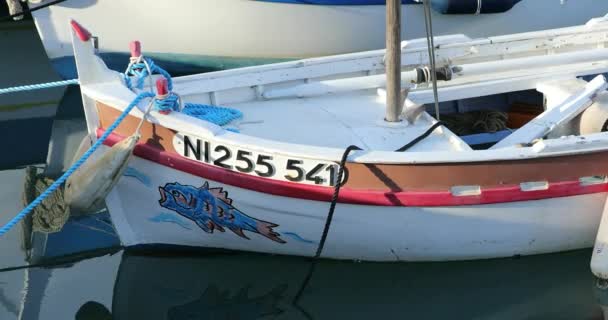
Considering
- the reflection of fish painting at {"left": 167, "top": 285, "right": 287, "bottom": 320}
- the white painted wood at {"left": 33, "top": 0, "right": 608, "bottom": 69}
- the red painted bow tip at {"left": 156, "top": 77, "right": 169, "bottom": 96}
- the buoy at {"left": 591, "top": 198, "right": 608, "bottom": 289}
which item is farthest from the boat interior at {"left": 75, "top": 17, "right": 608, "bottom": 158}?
the white painted wood at {"left": 33, "top": 0, "right": 608, "bottom": 69}

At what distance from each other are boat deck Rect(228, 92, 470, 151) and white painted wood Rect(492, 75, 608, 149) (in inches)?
15.1

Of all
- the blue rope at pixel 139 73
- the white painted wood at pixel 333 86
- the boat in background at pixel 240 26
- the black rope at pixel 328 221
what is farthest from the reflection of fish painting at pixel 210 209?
the boat in background at pixel 240 26

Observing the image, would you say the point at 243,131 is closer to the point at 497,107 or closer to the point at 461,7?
the point at 497,107

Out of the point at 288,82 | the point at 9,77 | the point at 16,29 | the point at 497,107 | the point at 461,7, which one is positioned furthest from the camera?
the point at 16,29

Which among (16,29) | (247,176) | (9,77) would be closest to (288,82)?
(247,176)

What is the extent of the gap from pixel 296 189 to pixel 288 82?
144cm

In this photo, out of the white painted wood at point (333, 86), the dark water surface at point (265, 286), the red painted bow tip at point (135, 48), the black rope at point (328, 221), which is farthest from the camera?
the white painted wood at point (333, 86)

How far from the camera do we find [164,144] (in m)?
4.96

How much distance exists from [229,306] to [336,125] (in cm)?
147

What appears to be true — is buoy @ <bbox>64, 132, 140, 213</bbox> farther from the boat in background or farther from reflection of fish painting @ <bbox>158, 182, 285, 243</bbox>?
the boat in background

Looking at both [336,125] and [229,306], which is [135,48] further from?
[229,306]

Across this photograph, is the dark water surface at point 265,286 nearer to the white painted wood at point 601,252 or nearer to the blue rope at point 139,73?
the white painted wood at point 601,252

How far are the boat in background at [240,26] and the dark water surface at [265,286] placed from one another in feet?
11.8

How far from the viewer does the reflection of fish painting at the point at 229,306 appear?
16.7 ft
